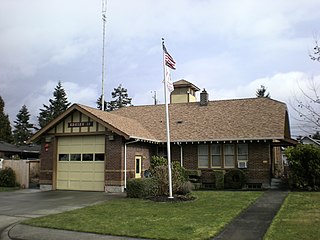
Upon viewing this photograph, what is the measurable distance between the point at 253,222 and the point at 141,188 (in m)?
7.79

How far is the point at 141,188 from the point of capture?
17.9 meters

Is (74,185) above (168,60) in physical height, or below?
below

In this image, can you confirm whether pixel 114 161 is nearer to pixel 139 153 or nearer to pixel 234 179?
pixel 139 153

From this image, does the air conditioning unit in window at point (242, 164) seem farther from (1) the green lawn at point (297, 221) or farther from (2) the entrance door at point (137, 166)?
(1) the green lawn at point (297, 221)

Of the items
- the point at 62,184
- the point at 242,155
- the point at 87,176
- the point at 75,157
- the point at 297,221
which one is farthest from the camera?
the point at 242,155

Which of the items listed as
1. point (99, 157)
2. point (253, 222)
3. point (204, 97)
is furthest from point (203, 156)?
point (253, 222)

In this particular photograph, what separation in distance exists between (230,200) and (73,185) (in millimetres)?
10886

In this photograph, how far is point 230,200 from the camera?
16078mm

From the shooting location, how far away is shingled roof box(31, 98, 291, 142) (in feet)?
75.0

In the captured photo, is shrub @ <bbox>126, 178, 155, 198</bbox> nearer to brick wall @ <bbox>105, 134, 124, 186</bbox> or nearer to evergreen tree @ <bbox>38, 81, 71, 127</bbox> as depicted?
brick wall @ <bbox>105, 134, 124, 186</bbox>

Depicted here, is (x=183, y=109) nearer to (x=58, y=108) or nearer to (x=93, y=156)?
(x=93, y=156)

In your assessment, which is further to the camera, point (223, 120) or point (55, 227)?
point (223, 120)

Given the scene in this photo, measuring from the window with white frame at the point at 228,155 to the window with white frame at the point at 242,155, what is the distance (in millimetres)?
446

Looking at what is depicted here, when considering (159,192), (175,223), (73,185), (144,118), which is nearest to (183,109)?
(144,118)
